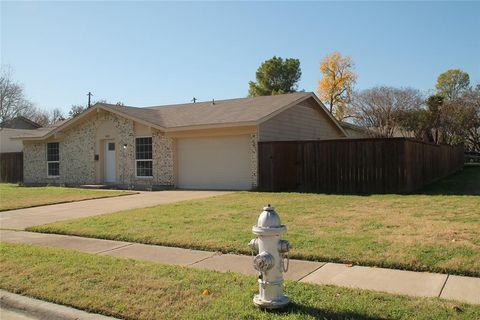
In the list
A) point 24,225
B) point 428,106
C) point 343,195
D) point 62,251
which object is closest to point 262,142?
point 343,195

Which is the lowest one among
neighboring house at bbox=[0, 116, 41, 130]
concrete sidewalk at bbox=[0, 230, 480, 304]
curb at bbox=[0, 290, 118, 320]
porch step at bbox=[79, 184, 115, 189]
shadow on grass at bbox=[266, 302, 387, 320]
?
curb at bbox=[0, 290, 118, 320]

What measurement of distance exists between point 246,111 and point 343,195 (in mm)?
6983

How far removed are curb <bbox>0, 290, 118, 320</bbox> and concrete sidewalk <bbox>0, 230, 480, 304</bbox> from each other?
76.9 inches

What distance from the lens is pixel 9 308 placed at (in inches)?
218

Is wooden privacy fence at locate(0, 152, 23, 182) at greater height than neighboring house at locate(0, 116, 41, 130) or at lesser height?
lesser

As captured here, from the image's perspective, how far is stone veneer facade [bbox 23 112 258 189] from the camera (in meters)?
22.1

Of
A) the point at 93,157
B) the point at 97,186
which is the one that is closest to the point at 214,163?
the point at 97,186

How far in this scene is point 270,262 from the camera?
4746mm

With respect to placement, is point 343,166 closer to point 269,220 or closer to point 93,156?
point 269,220

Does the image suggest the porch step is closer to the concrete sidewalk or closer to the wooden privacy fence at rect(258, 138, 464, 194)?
the wooden privacy fence at rect(258, 138, 464, 194)

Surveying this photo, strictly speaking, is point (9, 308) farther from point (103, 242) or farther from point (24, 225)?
point (24, 225)

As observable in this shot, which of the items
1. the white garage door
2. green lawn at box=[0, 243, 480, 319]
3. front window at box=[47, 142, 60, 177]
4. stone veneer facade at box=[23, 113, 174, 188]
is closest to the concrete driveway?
the white garage door

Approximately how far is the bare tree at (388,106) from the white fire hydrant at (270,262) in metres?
42.8

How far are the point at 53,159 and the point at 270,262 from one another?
24.6 metres
